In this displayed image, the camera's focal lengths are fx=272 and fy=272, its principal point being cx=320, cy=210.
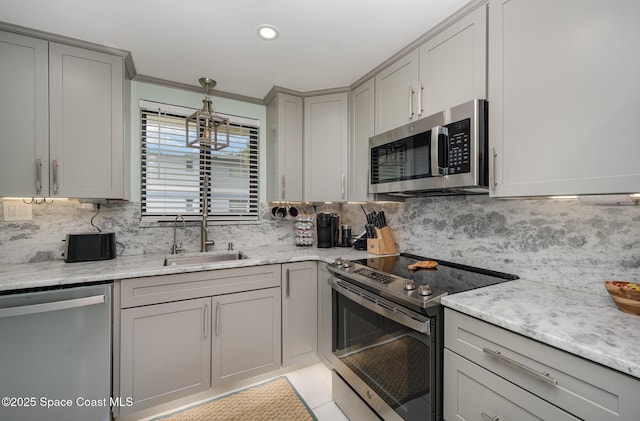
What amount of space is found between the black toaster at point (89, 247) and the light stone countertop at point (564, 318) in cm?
218

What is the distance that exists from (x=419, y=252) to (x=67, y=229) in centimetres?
260

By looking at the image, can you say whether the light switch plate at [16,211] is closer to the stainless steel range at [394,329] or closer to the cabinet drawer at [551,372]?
the stainless steel range at [394,329]

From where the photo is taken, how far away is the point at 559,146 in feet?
Result: 3.53

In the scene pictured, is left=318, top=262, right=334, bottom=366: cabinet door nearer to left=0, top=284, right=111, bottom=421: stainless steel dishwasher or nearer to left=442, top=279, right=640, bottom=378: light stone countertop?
left=442, top=279, right=640, bottom=378: light stone countertop

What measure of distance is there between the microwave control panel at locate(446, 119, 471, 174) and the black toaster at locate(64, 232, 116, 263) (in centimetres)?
228

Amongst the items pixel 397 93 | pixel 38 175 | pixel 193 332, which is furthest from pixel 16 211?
pixel 397 93

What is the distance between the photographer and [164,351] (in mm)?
1666

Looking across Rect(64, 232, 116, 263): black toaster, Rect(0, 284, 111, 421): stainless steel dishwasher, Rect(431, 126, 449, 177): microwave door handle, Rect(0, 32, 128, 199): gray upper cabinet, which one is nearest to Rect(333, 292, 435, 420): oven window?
Rect(431, 126, 449, 177): microwave door handle

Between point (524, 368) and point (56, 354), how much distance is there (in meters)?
2.11

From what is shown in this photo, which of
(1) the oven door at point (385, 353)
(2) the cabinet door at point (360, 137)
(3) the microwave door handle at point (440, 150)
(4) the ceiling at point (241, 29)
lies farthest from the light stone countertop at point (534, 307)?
(4) the ceiling at point (241, 29)

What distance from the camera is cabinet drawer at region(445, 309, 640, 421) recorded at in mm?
707

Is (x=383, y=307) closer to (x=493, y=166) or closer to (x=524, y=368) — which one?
(x=524, y=368)

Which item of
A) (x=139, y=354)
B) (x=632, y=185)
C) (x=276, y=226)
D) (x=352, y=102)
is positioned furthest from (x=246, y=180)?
(x=632, y=185)

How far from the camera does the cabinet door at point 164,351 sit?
1583 mm
